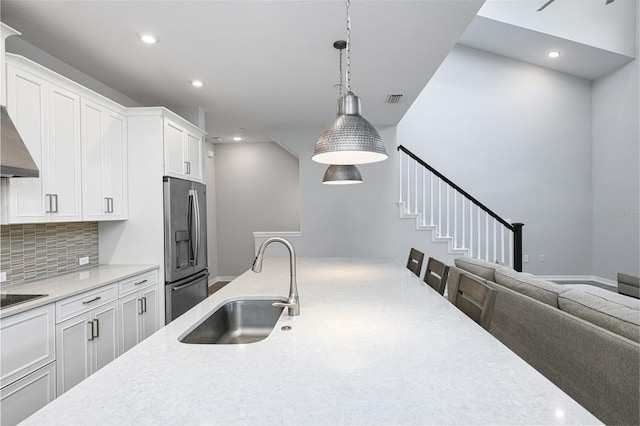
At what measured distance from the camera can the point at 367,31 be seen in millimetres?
2443

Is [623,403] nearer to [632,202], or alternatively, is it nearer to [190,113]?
[190,113]

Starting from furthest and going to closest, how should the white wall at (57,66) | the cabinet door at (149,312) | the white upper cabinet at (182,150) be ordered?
the white upper cabinet at (182,150) → the cabinet door at (149,312) → the white wall at (57,66)

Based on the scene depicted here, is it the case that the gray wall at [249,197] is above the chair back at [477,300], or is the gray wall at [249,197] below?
above

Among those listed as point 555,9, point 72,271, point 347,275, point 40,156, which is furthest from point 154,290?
point 555,9

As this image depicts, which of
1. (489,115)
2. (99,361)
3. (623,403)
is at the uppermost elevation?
(489,115)

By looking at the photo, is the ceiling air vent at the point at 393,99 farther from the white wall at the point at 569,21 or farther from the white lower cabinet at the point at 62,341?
the white lower cabinet at the point at 62,341

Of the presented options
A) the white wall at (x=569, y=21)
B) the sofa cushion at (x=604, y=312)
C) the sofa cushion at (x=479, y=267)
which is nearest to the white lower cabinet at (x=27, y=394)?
the sofa cushion at (x=604, y=312)

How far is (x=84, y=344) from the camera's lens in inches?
91.7

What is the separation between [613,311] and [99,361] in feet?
10.2

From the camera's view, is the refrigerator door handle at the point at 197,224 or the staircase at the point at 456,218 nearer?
the refrigerator door handle at the point at 197,224

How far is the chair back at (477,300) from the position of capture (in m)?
1.56

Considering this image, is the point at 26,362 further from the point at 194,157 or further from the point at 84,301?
the point at 194,157

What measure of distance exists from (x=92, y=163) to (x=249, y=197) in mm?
3924

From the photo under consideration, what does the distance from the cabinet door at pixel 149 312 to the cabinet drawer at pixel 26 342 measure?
0.96m
